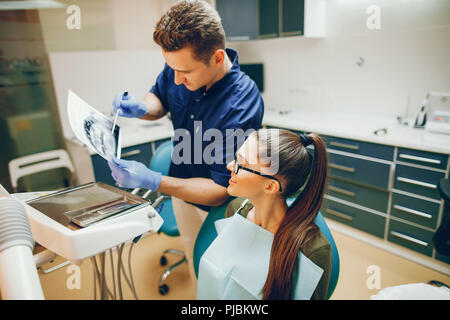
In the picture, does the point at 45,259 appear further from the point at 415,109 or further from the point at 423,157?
the point at 415,109

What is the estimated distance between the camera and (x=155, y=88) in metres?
1.75

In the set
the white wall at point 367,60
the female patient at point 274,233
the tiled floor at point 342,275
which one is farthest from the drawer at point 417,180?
the female patient at point 274,233

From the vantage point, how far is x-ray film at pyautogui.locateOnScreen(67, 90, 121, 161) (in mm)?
973

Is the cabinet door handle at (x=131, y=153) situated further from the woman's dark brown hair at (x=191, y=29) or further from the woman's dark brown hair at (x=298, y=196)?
the woman's dark brown hair at (x=298, y=196)

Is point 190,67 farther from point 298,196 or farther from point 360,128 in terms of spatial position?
point 360,128

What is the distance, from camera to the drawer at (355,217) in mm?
2463

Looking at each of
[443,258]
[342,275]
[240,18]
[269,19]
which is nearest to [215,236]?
[342,275]

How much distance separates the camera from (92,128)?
1.10 m

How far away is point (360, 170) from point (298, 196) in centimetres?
161

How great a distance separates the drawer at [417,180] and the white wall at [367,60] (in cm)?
72

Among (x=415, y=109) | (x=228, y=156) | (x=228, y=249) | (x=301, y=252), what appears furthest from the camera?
(x=415, y=109)

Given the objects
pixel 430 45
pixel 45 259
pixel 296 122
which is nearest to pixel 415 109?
pixel 430 45
